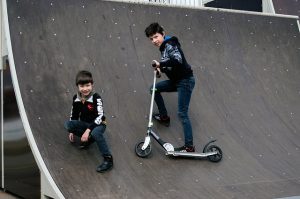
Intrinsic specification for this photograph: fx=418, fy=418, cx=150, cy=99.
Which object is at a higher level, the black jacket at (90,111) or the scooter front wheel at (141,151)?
the black jacket at (90,111)

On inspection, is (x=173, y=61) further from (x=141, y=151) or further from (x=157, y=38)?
(x=141, y=151)

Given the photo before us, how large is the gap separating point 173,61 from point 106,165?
1.52 meters

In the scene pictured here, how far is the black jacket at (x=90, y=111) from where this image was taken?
4.61 m

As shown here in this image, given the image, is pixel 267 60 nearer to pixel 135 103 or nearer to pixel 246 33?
pixel 246 33

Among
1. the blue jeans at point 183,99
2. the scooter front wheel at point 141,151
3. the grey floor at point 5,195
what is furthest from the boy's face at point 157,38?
the grey floor at point 5,195

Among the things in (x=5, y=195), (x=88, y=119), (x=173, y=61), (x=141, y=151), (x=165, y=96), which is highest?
(x=173, y=61)

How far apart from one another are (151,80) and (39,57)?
161 cm

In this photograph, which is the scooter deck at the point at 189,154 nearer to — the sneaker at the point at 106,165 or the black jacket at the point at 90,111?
the sneaker at the point at 106,165

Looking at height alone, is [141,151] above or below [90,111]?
below

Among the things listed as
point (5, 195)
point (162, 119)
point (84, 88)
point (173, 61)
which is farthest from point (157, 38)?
point (5, 195)

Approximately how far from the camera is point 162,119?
5.53 meters

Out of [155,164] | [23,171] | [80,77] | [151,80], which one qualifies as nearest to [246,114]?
[151,80]

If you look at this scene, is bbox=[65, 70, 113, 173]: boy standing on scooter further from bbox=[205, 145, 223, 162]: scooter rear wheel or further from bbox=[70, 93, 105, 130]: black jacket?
bbox=[205, 145, 223, 162]: scooter rear wheel

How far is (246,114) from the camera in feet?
20.5
